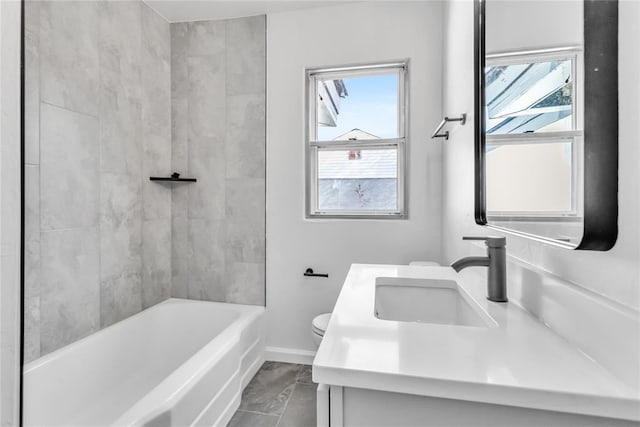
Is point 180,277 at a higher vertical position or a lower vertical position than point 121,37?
lower

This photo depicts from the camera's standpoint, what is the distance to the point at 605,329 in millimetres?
516

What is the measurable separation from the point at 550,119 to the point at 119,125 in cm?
221

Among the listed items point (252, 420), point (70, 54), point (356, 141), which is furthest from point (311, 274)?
point (70, 54)

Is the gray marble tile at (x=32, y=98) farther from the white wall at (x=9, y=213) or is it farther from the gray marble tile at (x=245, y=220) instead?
the gray marble tile at (x=245, y=220)

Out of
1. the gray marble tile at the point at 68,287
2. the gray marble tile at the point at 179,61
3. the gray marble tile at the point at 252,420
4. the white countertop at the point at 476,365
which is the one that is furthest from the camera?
the gray marble tile at the point at 179,61

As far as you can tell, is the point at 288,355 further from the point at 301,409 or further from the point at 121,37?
the point at 121,37

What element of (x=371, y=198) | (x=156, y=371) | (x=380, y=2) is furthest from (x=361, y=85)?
(x=156, y=371)

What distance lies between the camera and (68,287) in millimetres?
1581

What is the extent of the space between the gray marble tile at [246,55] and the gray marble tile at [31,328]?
68.4 inches

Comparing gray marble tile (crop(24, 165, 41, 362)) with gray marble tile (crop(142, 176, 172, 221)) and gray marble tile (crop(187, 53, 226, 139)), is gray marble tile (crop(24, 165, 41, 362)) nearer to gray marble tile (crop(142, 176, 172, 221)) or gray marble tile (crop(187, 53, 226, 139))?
gray marble tile (crop(142, 176, 172, 221))

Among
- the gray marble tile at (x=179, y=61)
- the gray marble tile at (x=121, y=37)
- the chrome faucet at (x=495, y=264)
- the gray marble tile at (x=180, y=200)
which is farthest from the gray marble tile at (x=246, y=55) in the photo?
the chrome faucet at (x=495, y=264)

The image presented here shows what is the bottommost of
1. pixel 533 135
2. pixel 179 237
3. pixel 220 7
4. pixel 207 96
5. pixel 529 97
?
pixel 179 237

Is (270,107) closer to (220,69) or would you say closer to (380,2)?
(220,69)

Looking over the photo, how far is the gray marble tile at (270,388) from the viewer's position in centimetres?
173
